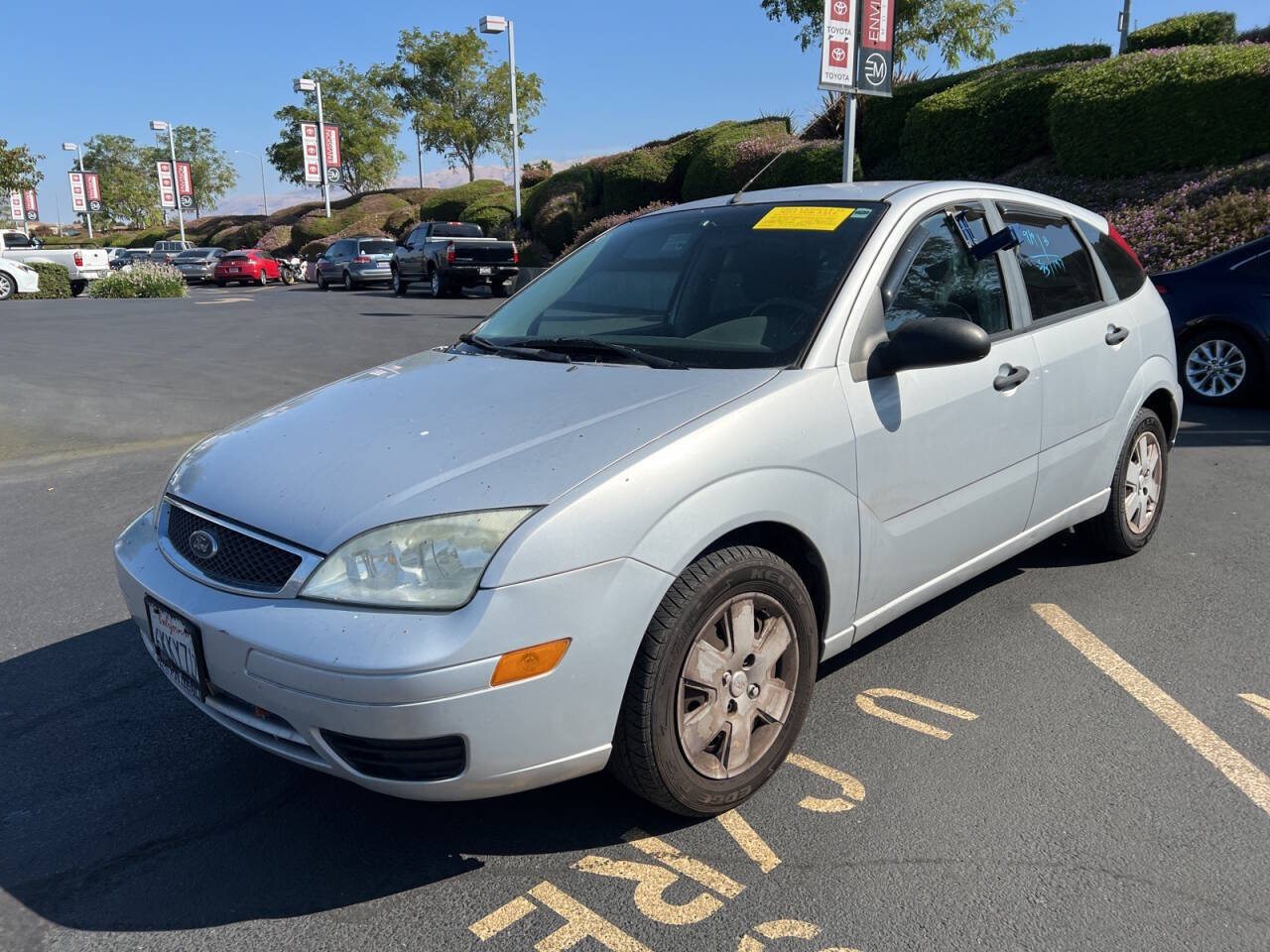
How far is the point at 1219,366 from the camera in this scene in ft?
27.8

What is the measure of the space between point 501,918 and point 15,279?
28.9m

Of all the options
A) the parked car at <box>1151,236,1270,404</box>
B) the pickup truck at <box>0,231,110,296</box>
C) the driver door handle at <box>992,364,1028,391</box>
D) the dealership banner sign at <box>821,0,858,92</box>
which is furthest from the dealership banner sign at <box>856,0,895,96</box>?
the pickup truck at <box>0,231,110,296</box>

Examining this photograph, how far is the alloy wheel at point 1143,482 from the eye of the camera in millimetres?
4660

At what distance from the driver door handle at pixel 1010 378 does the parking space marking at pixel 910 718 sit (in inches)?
43.3

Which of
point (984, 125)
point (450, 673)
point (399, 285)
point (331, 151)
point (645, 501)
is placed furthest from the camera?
point (331, 151)

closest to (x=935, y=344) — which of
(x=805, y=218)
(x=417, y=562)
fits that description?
(x=805, y=218)

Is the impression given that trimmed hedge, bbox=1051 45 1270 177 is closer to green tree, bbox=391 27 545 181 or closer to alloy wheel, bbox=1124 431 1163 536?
alloy wheel, bbox=1124 431 1163 536

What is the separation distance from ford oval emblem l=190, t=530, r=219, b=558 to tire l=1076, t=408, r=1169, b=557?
365 cm

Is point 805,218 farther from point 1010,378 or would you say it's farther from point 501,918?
point 501,918

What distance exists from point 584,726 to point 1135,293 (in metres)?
3.55

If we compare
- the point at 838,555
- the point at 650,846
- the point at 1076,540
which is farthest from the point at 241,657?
the point at 1076,540

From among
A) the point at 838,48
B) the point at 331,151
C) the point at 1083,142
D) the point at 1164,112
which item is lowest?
the point at 1083,142

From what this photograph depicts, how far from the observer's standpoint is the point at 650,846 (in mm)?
2707

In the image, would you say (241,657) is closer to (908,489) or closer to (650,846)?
(650,846)
